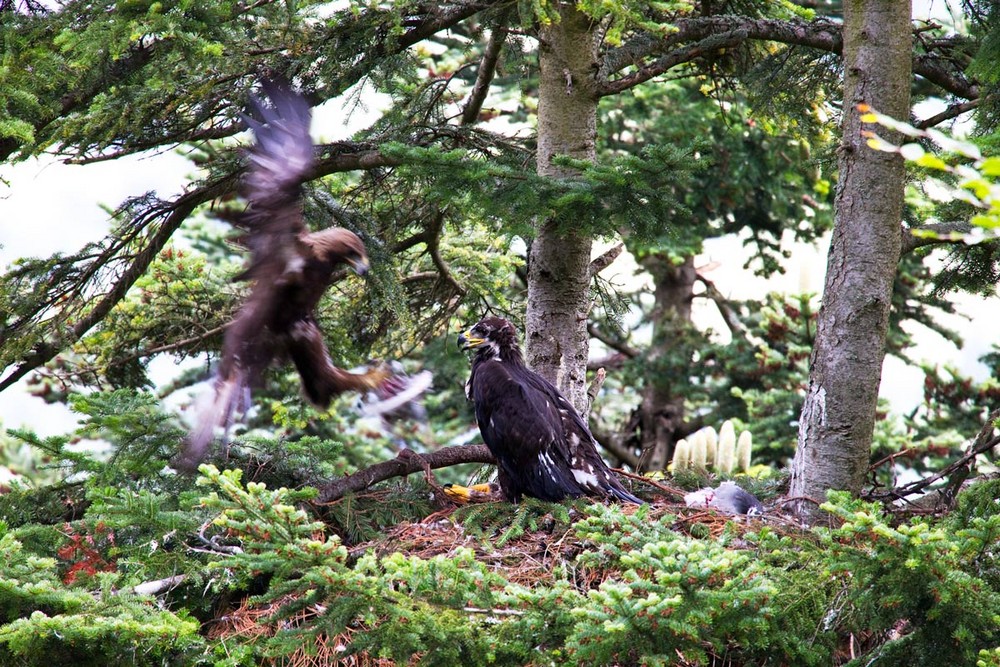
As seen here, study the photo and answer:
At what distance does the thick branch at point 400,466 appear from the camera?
19.2 ft

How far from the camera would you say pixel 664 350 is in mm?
12875

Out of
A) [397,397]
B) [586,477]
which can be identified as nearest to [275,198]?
[397,397]

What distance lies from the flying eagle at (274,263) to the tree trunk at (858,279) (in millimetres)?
2641

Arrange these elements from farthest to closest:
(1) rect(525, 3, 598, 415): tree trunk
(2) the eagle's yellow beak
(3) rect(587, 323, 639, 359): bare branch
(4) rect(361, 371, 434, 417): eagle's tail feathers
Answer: (3) rect(587, 323, 639, 359): bare branch < (1) rect(525, 3, 598, 415): tree trunk < (2) the eagle's yellow beak < (4) rect(361, 371, 434, 417): eagle's tail feathers

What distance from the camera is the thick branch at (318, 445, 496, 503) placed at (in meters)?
5.86

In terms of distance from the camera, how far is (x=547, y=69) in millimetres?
6824

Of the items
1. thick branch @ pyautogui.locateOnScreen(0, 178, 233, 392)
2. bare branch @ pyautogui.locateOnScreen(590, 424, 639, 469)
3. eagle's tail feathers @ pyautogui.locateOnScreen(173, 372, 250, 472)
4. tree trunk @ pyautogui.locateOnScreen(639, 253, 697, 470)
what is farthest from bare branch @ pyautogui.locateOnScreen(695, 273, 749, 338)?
eagle's tail feathers @ pyautogui.locateOnScreen(173, 372, 250, 472)

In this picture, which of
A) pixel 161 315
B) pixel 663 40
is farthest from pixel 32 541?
pixel 663 40

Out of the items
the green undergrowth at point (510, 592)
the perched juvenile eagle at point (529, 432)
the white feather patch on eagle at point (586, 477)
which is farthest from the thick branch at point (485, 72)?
the green undergrowth at point (510, 592)

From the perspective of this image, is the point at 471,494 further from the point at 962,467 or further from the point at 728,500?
the point at 962,467

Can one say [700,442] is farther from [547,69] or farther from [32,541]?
[32,541]

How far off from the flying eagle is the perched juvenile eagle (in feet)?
3.75

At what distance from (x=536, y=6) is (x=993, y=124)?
2.64m

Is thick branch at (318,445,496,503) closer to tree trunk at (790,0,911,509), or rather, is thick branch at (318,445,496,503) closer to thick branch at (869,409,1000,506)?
tree trunk at (790,0,911,509)
